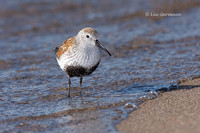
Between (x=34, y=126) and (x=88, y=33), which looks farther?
(x=88, y=33)

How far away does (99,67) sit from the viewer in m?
8.43

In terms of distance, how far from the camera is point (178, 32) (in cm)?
1073

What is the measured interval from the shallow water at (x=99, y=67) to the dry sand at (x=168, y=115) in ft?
0.84

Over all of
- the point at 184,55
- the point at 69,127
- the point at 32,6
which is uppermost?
the point at 32,6

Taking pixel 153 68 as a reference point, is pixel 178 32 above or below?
above

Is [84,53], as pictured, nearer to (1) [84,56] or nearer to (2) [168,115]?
(1) [84,56]

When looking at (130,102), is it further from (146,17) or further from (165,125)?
(146,17)

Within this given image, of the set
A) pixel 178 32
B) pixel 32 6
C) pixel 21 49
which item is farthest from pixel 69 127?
pixel 32 6

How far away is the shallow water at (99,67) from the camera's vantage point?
226 inches

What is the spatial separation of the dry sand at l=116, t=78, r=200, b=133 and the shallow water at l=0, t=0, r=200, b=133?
10.1 inches

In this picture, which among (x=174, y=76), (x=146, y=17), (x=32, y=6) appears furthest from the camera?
(x=32, y=6)

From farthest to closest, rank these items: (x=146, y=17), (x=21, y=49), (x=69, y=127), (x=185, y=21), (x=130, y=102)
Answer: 1. (x=146, y=17)
2. (x=185, y=21)
3. (x=21, y=49)
4. (x=130, y=102)
5. (x=69, y=127)

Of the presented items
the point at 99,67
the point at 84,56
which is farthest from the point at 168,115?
the point at 99,67

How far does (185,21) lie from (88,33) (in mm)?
6545
